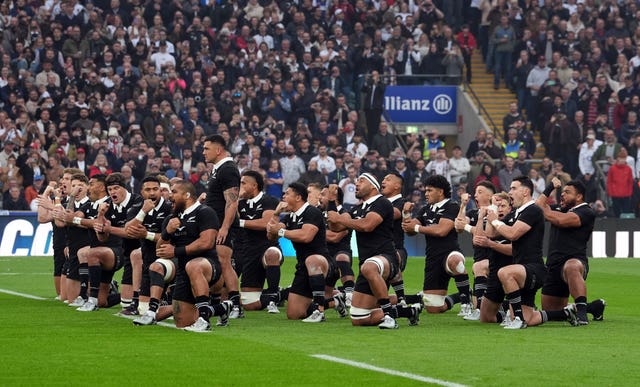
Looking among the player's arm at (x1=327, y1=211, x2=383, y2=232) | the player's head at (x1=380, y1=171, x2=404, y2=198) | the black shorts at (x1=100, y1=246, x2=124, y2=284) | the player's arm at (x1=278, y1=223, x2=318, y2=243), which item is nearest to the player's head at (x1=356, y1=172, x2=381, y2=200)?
the player's arm at (x1=327, y1=211, x2=383, y2=232)

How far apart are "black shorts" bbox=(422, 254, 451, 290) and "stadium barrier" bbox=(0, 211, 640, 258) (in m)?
Result: 12.4

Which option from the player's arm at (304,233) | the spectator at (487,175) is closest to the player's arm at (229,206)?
the player's arm at (304,233)

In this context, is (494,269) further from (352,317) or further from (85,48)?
(85,48)

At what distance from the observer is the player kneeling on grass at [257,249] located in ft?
63.1

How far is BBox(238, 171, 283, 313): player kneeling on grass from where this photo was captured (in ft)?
63.1

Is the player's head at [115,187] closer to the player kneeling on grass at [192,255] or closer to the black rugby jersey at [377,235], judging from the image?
the player kneeling on grass at [192,255]

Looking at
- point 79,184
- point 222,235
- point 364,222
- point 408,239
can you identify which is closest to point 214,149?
point 222,235

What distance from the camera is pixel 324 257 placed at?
718 inches

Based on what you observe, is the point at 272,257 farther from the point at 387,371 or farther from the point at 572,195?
the point at 387,371

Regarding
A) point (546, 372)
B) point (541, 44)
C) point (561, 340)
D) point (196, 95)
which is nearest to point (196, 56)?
point (196, 95)

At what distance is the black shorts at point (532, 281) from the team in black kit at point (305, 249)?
2 centimetres

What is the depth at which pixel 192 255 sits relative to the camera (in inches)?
627

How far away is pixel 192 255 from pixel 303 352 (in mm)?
2762

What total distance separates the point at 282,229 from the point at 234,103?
1861cm
